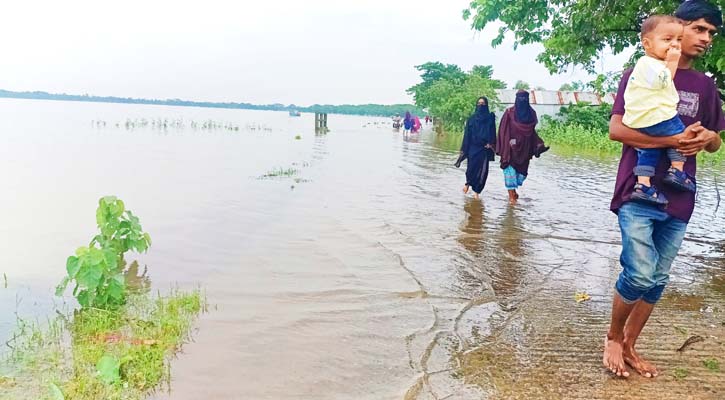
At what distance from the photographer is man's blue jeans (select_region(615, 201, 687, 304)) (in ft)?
9.72

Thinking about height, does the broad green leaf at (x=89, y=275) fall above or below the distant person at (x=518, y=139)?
below

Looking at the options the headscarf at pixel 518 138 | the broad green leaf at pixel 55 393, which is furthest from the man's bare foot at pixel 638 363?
the headscarf at pixel 518 138

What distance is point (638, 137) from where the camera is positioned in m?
2.93

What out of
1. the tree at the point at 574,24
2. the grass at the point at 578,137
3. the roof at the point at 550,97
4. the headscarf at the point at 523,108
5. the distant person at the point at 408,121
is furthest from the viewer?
the roof at the point at 550,97

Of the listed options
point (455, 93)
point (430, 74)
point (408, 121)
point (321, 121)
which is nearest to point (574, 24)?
point (408, 121)

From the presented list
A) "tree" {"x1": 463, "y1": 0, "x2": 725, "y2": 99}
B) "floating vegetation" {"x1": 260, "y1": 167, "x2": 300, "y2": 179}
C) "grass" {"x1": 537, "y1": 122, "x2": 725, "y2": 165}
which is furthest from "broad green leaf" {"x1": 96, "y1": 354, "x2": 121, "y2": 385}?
"grass" {"x1": 537, "y1": 122, "x2": 725, "y2": 165}

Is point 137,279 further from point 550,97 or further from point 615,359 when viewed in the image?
point 550,97

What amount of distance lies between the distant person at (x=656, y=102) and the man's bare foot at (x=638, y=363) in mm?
952

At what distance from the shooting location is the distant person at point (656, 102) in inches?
110

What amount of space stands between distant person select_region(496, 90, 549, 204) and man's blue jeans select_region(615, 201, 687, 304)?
21.9ft

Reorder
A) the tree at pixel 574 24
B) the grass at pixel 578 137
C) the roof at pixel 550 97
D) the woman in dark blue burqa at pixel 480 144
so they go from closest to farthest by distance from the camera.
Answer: the tree at pixel 574 24
the woman in dark blue burqa at pixel 480 144
the grass at pixel 578 137
the roof at pixel 550 97

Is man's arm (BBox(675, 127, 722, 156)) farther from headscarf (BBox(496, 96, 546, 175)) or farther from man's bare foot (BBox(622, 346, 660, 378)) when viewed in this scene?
headscarf (BBox(496, 96, 546, 175))

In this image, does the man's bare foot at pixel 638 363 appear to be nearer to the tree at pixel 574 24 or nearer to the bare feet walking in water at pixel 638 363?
the bare feet walking in water at pixel 638 363

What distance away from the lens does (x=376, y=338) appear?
391cm
